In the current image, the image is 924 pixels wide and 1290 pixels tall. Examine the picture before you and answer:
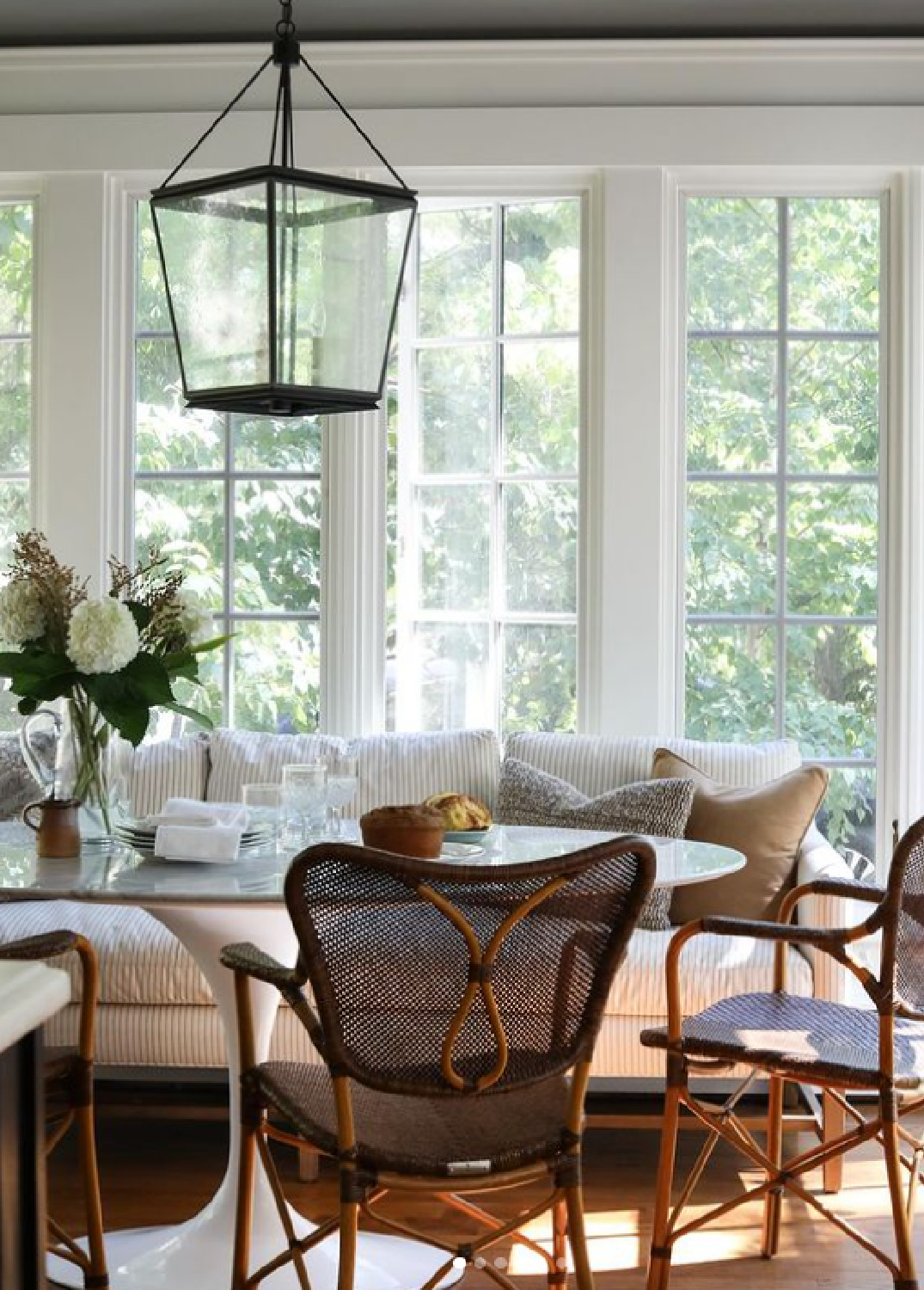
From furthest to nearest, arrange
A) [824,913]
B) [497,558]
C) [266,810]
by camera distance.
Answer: [497,558] → [824,913] → [266,810]

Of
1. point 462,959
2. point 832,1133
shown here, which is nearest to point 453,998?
point 462,959

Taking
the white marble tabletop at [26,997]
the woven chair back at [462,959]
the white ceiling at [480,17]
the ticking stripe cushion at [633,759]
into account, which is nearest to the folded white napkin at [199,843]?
the woven chair back at [462,959]

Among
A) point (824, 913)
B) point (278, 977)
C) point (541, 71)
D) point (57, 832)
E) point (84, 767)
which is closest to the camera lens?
point (278, 977)

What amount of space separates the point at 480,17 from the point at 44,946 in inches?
120

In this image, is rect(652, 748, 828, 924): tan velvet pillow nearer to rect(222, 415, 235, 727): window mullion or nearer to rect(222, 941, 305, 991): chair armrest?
rect(222, 415, 235, 727): window mullion

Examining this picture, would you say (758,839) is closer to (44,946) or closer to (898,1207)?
(898,1207)

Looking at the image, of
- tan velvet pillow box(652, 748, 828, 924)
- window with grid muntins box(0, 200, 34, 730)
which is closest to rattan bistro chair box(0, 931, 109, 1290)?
tan velvet pillow box(652, 748, 828, 924)

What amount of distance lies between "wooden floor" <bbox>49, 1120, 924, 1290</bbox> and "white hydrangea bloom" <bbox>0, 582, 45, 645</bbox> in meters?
1.19

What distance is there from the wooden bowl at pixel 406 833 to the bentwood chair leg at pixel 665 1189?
0.55 meters

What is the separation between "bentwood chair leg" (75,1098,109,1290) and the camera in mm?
2461

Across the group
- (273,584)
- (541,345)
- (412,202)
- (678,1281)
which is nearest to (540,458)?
(541,345)

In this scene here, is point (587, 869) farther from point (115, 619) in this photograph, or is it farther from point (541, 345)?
point (541, 345)

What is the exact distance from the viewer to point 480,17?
434cm

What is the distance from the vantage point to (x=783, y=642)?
438 centimetres
